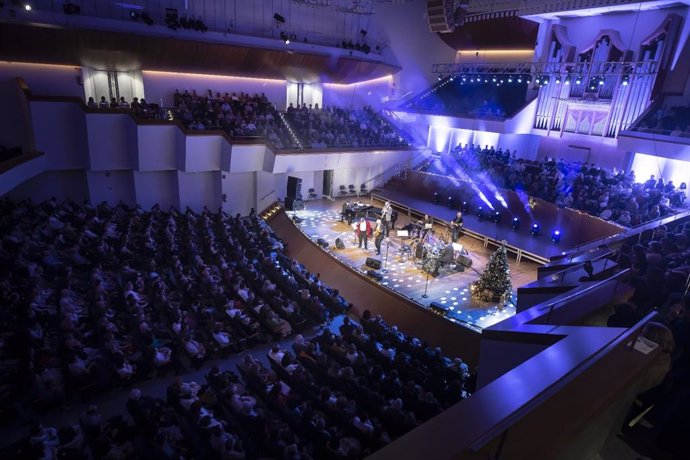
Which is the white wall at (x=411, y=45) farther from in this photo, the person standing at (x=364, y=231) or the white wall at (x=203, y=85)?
the person standing at (x=364, y=231)

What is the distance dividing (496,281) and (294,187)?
906 cm

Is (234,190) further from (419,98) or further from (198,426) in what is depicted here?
(198,426)

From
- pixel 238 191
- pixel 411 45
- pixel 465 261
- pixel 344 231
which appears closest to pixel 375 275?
pixel 465 261

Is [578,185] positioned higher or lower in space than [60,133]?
lower

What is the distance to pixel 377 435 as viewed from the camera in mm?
4926

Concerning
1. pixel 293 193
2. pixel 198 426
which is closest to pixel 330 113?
pixel 293 193

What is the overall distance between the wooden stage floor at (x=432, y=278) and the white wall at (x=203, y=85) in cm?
694

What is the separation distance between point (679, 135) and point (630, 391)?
1238 cm

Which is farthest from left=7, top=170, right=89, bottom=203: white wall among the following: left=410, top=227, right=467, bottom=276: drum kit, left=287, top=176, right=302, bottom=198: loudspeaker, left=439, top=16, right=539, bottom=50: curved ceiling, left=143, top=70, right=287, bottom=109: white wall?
left=439, top=16, right=539, bottom=50: curved ceiling

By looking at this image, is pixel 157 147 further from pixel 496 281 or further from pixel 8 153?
pixel 496 281

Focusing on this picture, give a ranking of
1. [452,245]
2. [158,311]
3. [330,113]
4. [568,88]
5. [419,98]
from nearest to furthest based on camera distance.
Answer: [158,311]
[452,245]
[568,88]
[330,113]
[419,98]

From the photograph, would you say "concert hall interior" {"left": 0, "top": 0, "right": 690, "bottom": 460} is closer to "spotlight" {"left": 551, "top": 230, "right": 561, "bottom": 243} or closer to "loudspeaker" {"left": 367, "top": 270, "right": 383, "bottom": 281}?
"loudspeaker" {"left": 367, "top": 270, "right": 383, "bottom": 281}

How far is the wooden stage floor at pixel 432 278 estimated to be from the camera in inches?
349

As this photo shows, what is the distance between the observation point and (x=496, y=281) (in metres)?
9.11
